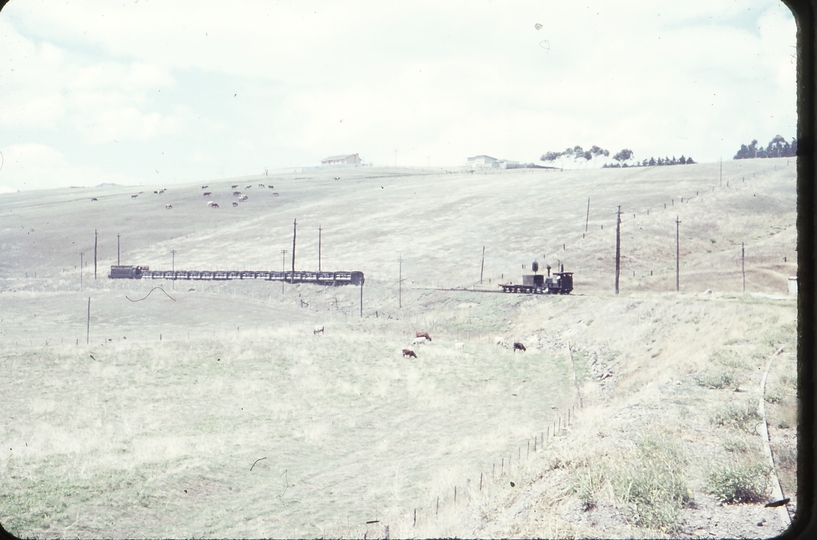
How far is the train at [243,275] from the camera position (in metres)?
59.4

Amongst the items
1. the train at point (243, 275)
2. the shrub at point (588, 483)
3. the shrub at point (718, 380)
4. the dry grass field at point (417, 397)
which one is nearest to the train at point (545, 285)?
the dry grass field at point (417, 397)

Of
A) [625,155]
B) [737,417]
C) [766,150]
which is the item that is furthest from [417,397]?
[766,150]

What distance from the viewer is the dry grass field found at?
37.7ft

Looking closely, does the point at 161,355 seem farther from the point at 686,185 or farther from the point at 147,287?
the point at 686,185

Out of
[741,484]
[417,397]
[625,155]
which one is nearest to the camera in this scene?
[741,484]

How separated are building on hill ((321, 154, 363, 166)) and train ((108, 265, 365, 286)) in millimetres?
122258

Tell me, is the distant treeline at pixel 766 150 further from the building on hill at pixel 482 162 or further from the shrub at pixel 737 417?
the shrub at pixel 737 417

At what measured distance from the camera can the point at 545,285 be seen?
48.6 m

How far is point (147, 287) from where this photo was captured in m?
60.8

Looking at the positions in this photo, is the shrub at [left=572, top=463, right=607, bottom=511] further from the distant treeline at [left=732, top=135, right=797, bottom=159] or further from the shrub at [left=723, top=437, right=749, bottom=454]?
the distant treeline at [left=732, top=135, right=797, bottom=159]

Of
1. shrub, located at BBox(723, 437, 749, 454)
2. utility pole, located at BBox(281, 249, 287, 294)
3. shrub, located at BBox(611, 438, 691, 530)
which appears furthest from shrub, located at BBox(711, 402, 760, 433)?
utility pole, located at BBox(281, 249, 287, 294)

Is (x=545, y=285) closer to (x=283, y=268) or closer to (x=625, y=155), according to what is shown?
(x=283, y=268)

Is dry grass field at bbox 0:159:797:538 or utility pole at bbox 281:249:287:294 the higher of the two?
utility pole at bbox 281:249:287:294

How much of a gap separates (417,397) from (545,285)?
86.2ft
